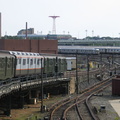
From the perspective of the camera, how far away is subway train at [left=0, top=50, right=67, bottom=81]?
29.6 m

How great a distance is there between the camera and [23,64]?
119ft

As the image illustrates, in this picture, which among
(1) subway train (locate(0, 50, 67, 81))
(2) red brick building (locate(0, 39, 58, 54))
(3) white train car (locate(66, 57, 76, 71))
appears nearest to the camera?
(1) subway train (locate(0, 50, 67, 81))

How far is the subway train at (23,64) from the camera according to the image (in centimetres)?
2958

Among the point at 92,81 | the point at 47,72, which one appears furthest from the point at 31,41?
the point at 47,72

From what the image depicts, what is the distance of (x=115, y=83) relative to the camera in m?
48.3

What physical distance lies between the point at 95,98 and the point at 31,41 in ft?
106

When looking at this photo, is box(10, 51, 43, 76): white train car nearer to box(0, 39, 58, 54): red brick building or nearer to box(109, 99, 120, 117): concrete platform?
box(109, 99, 120, 117): concrete platform

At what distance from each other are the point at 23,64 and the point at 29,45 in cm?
3653

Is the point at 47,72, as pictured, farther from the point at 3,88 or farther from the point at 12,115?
the point at 3,88

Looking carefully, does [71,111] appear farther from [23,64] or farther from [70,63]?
[70,63]

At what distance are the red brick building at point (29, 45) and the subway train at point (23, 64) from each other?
21393 millimetres

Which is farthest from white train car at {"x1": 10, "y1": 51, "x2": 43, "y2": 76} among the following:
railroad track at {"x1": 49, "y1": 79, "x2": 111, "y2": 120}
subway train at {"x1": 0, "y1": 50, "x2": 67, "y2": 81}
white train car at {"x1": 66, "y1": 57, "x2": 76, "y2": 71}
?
white train car at {"x1": 66, "y1": 57, "x2": 76, "y2": 71}

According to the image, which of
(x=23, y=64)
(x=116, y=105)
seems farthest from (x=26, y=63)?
(x=116, y=105)

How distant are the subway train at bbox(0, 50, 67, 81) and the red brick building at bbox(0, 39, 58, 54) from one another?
70.2ft
